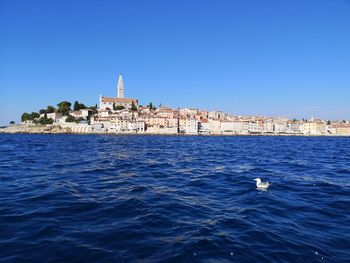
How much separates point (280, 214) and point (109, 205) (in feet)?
12.7

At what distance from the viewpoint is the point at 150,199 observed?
24.4 feet

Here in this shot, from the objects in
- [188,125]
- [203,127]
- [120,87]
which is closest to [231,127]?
[203,127]

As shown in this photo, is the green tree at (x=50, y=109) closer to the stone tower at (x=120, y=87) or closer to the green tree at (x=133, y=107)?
the green tree at (x=133, y=107)

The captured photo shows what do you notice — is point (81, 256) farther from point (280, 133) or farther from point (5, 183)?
point (280, 133)

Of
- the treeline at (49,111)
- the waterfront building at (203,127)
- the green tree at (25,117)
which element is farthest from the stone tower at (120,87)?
the waterfront building at (203,127)

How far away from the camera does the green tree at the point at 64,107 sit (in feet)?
389

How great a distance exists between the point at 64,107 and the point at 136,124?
37.2 metres

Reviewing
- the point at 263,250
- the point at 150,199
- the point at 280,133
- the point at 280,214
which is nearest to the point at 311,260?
the point at 263,250

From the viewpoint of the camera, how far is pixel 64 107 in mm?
119938

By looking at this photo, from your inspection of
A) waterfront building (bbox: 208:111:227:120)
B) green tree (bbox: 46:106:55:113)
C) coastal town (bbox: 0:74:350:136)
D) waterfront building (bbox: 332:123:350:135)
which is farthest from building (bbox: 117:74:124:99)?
waterfront building (bbox: 332:123:350:135)

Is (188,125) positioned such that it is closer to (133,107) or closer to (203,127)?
(203,127)

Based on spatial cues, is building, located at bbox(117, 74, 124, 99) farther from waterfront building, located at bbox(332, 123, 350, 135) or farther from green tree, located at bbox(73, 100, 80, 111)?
waterfront building, located at bbox(332, 123, 350, 135)

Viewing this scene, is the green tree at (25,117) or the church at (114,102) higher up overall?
the church at (114,102)

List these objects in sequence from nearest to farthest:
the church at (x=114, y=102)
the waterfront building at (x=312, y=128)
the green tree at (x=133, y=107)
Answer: the green tree at (x=133, y=107)
the church at (x=114, y=102)
the waterfront building at (x=312, y=128)
